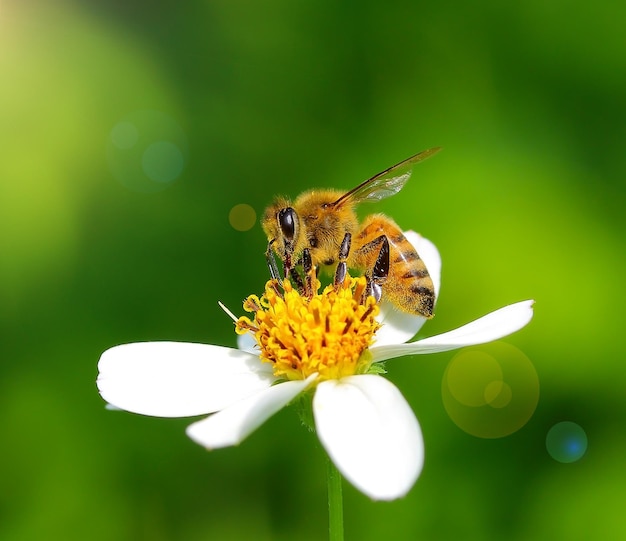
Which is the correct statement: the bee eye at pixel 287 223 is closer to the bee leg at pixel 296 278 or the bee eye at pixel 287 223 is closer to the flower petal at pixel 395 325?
the bee leg at pixel 296 278

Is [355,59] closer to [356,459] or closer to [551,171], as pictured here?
[551,171]

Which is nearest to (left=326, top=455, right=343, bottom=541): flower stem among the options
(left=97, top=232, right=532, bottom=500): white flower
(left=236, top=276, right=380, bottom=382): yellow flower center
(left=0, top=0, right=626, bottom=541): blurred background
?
(left=97, top=232, right=532, bottom=500): white flower

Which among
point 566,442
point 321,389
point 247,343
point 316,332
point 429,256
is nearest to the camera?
point 321,389

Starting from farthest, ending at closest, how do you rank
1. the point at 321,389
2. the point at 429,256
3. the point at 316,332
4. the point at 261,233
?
the point at 261,233 < the point at 429,256 < the point at 316,332 < the point at 321,389

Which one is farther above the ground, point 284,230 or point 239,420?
point 284,230

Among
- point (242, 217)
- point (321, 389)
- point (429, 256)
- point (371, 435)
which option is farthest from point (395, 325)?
point (242, 217)

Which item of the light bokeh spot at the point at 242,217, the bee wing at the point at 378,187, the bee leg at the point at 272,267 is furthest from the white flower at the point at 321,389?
the light bokeh spot at the point at 242,217

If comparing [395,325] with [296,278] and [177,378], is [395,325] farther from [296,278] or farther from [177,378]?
[177,378]

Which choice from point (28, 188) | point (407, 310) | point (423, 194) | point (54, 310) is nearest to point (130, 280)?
point (54, 310)
